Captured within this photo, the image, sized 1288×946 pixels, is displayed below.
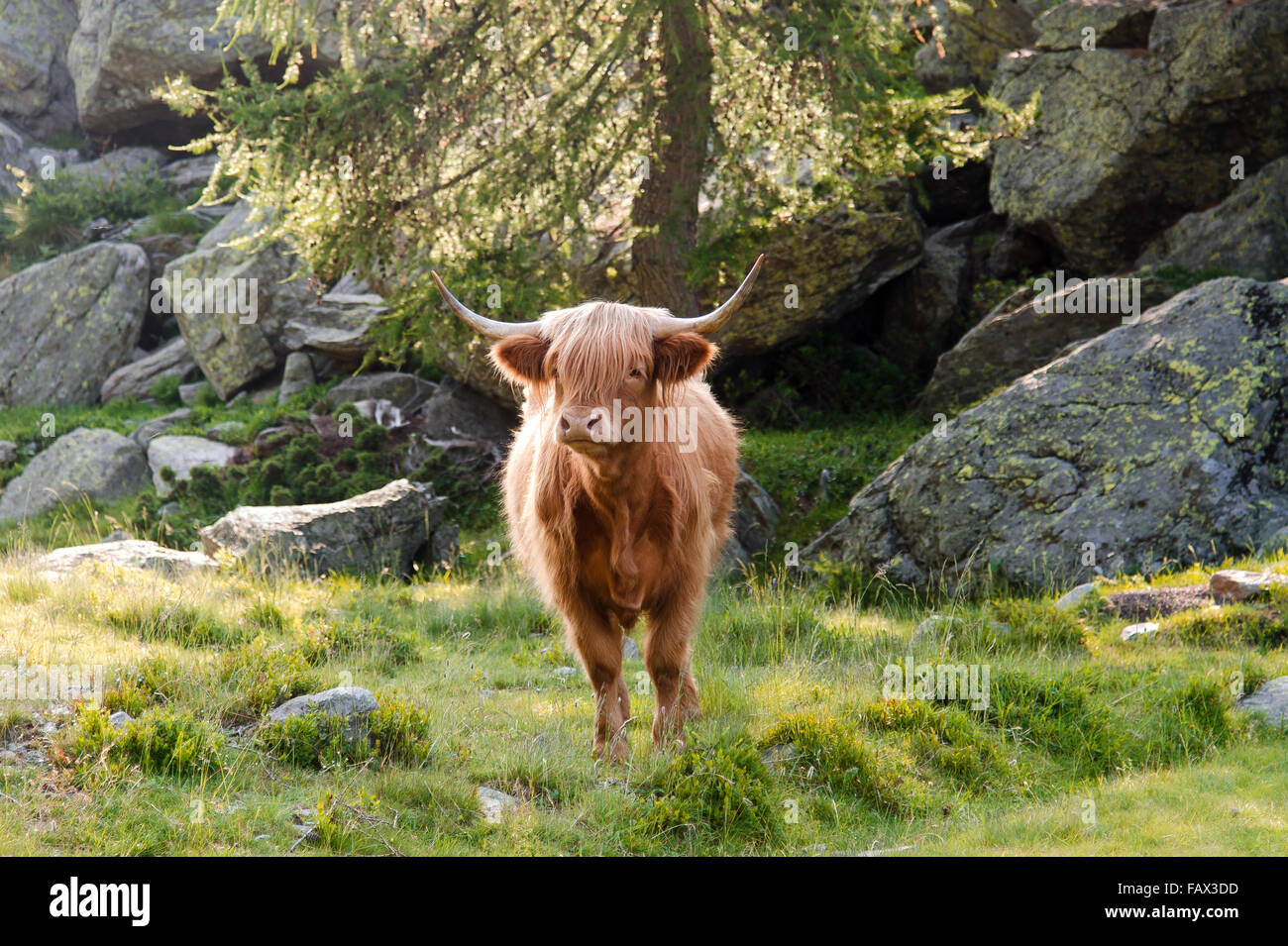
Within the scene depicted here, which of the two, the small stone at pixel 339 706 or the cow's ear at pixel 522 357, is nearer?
the small stone at pixel 339 706

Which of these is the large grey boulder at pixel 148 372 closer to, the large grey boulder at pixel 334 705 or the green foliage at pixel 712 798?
the large grey boulder at pixel 334 705

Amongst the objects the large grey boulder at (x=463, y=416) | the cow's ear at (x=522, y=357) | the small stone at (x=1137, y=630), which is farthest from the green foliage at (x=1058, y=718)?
the large grey boulder at (x=463, y=416)

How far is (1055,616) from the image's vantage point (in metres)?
6.97

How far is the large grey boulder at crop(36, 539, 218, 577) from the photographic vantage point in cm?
810

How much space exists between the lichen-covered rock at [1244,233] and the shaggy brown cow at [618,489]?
7.80 meters

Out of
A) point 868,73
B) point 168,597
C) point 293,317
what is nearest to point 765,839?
point 168,597

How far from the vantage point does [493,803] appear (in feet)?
15.1

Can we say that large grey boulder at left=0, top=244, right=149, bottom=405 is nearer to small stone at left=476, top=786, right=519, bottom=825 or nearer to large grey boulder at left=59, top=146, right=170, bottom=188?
large grey boulder at left=59, top=146, right=170, bottom=188

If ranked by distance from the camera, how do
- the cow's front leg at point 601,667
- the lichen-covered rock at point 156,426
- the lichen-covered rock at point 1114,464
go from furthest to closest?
the lichen-covered rock at point 156,426, the lichen-covered rock at point 1114,464, the cow's front leg at point 601,667

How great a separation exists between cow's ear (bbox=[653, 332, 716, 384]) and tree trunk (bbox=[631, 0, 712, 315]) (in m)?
4.80

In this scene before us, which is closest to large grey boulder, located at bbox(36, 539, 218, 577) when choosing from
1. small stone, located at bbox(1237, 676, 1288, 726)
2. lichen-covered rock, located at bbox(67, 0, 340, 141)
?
small stone, located at bbox(1237, 676, 1288, 726)

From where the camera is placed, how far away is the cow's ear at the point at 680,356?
17.0 ft

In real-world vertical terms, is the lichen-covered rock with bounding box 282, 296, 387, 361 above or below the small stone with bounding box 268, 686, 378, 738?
above
